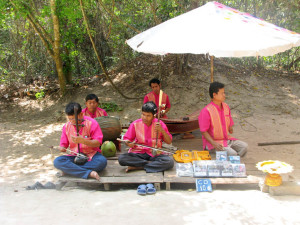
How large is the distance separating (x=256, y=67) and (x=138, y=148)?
8.37m

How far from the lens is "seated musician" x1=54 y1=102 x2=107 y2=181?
12.4 ft

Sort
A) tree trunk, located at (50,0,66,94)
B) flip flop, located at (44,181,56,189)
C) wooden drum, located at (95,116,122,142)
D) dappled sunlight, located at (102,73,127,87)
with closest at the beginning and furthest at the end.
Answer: flip flop, located at (44,181,56,189)
wooden drum, located at (95,116,122,142)
tree trunk, located at (50,0,66,94)
dappled sunlight, located at (102,73,127,87)

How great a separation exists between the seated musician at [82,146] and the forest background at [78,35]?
13.7 feet

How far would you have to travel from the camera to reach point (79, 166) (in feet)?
12.6

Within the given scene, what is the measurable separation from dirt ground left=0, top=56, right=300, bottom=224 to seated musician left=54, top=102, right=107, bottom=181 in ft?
0.87

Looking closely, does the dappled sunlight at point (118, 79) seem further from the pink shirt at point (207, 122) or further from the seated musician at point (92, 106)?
the pink shirt at point (207, 122)

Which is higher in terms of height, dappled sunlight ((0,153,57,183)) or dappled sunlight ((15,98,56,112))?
dappled sunlight ((15,98,56,112))

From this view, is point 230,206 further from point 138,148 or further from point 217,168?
point 138,148

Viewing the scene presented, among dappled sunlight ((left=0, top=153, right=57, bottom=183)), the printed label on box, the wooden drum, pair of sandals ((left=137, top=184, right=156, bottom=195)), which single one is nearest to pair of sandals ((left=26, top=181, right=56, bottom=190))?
dappled sunlight ((left=0, top=153, right=57, bottom=183))

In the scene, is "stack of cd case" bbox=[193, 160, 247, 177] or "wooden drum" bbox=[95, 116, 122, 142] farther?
"wooden drum" bbox=[95, 116, 122, 142]

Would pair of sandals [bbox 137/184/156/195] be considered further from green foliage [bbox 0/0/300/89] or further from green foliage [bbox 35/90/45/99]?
green foliage [bbox 35/90/45/99]

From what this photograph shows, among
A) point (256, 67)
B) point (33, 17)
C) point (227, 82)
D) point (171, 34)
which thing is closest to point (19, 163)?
point (171, 34)

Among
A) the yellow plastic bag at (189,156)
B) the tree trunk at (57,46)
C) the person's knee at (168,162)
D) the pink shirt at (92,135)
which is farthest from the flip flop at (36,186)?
the tree trunk at (57,46)

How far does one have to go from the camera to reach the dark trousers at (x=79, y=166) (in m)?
3.80
